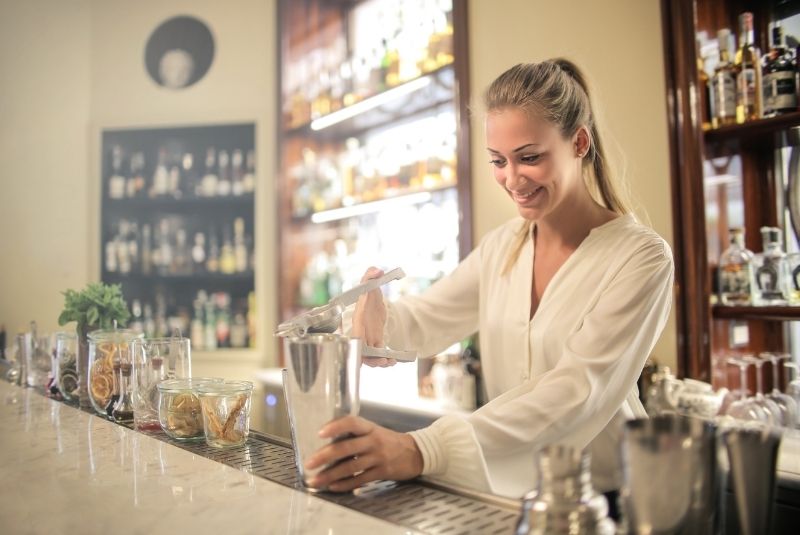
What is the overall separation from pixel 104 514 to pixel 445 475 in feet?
1.43

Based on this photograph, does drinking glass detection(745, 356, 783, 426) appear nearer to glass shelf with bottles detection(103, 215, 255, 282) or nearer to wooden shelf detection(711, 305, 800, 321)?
wooden shelf detection(711, 305, 800, 321)

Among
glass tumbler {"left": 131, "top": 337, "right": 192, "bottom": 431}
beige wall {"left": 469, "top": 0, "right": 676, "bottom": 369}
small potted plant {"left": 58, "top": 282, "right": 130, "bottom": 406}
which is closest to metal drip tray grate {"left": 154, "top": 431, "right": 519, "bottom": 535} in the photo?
glass tumbler {"left": 131, "top": 337, "right": 192, "bottom": 431}

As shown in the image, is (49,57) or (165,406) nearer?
(165,406)

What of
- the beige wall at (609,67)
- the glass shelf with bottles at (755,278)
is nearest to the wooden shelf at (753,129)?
the beige wall at (609,67)

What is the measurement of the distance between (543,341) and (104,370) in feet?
3.01

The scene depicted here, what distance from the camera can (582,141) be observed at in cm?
156

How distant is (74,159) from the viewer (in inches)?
177

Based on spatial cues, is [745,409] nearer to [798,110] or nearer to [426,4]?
[798,110]

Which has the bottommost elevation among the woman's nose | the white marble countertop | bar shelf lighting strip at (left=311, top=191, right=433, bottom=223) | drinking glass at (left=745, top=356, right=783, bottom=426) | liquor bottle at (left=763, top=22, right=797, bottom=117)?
drinking glass at (left=745, top=356, right=783, bottom=426)

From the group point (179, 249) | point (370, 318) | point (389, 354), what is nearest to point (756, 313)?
point (370, 318)

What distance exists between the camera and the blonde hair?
1.45 metres

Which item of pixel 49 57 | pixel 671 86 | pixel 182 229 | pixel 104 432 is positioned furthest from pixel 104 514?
pixel 49 57

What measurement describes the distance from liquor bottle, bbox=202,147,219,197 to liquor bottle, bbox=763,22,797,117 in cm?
322

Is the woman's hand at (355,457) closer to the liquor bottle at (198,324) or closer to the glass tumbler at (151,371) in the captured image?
the glass tumbler at (151,371)
